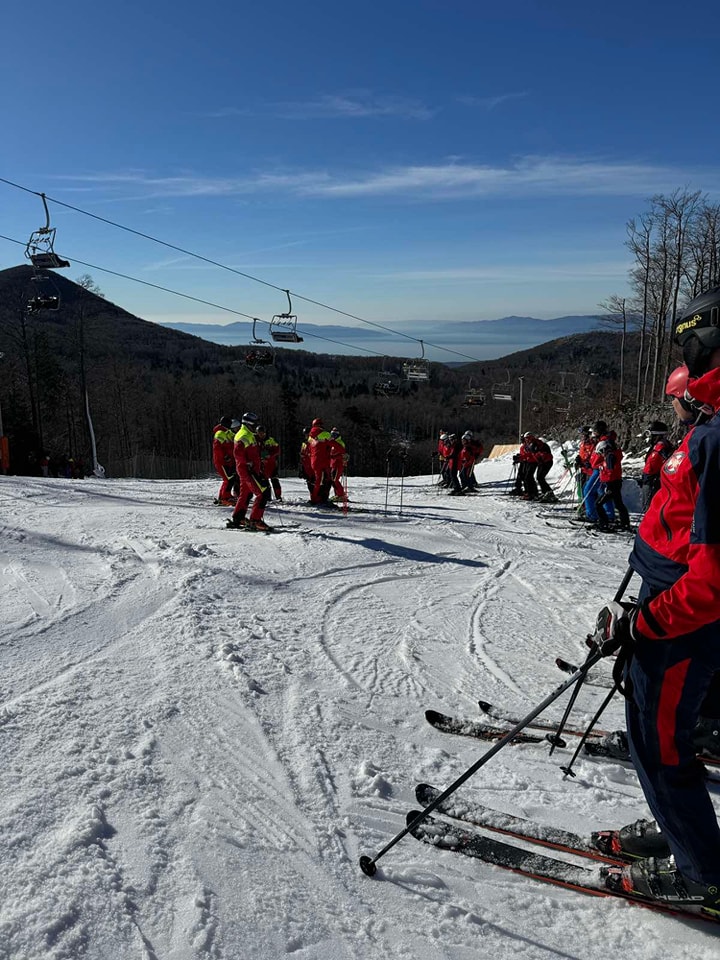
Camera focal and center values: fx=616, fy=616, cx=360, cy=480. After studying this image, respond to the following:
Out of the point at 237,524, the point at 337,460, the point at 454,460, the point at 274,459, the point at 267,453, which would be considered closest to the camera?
the point at 237,524

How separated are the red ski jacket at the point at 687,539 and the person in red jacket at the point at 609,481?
9248mm

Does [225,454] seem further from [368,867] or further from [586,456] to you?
[368,867]

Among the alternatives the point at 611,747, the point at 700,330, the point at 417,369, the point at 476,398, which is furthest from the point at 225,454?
the point at 476,398

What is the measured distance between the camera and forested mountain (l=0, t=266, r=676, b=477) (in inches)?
1511

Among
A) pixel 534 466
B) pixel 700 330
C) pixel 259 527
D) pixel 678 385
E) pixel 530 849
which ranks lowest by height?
pixel 530 849

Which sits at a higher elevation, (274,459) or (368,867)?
(274,459)

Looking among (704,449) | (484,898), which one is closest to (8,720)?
(484,898)

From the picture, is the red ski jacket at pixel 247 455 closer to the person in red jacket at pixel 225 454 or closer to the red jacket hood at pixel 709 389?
the person in red jacket at pixel 225 454

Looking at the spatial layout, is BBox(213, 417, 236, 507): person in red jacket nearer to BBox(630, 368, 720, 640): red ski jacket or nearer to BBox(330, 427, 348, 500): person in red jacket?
BBox(330, 427, 348, 500): person in red jacket

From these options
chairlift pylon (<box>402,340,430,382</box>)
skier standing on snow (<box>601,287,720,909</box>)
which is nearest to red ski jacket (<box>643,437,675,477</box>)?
skier standing on snow (<box>601,287,720,909</box>)

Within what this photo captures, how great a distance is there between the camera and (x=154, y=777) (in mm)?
3166

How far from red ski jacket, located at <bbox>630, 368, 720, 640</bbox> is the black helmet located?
10cm

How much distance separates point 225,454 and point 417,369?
15.4 metres

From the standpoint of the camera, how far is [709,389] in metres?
2.14
